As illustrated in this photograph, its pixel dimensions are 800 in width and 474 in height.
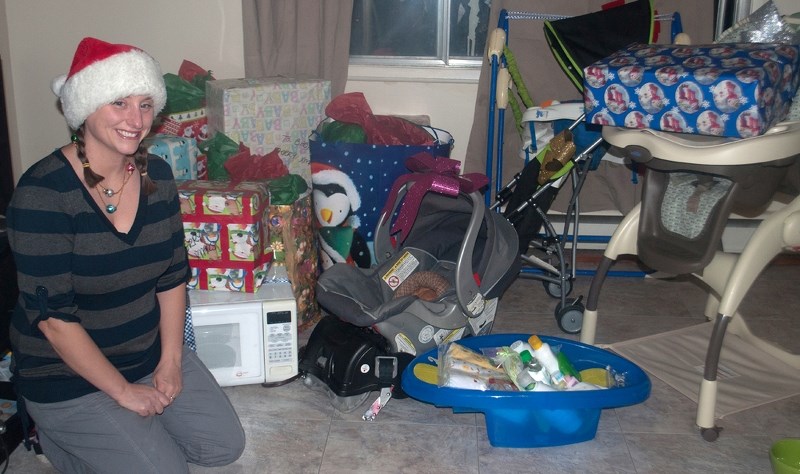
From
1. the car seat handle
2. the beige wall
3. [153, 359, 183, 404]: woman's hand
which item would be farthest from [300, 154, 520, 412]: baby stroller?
the beige wall

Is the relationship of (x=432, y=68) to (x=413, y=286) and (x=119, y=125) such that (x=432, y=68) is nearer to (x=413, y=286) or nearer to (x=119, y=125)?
(x=413, y=286)

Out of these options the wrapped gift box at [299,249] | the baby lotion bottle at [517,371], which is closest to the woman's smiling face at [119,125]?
the wrapped gift box at [299,249]

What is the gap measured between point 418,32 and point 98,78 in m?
1.99

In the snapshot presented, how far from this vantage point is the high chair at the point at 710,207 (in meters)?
2.01

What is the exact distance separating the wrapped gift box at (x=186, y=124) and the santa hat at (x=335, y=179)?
1.55 feet

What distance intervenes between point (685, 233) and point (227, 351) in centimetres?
140

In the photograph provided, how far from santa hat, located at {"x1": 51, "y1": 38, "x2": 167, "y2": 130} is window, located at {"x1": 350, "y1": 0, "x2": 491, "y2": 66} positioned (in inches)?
71.3

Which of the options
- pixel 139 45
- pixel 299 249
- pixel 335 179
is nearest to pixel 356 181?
pixel 335 179

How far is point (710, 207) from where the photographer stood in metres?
2.17

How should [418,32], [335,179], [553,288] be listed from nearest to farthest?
1. [335,179]
2. [553,288]
3. [418,32]

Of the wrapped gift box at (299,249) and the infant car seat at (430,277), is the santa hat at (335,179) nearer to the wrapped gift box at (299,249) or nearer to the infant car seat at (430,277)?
the wrapped gift box at (299,249)

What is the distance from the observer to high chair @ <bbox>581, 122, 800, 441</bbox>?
2.01 meters

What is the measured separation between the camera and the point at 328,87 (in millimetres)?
3021

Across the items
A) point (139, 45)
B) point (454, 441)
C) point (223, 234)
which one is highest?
point (139, 45)
